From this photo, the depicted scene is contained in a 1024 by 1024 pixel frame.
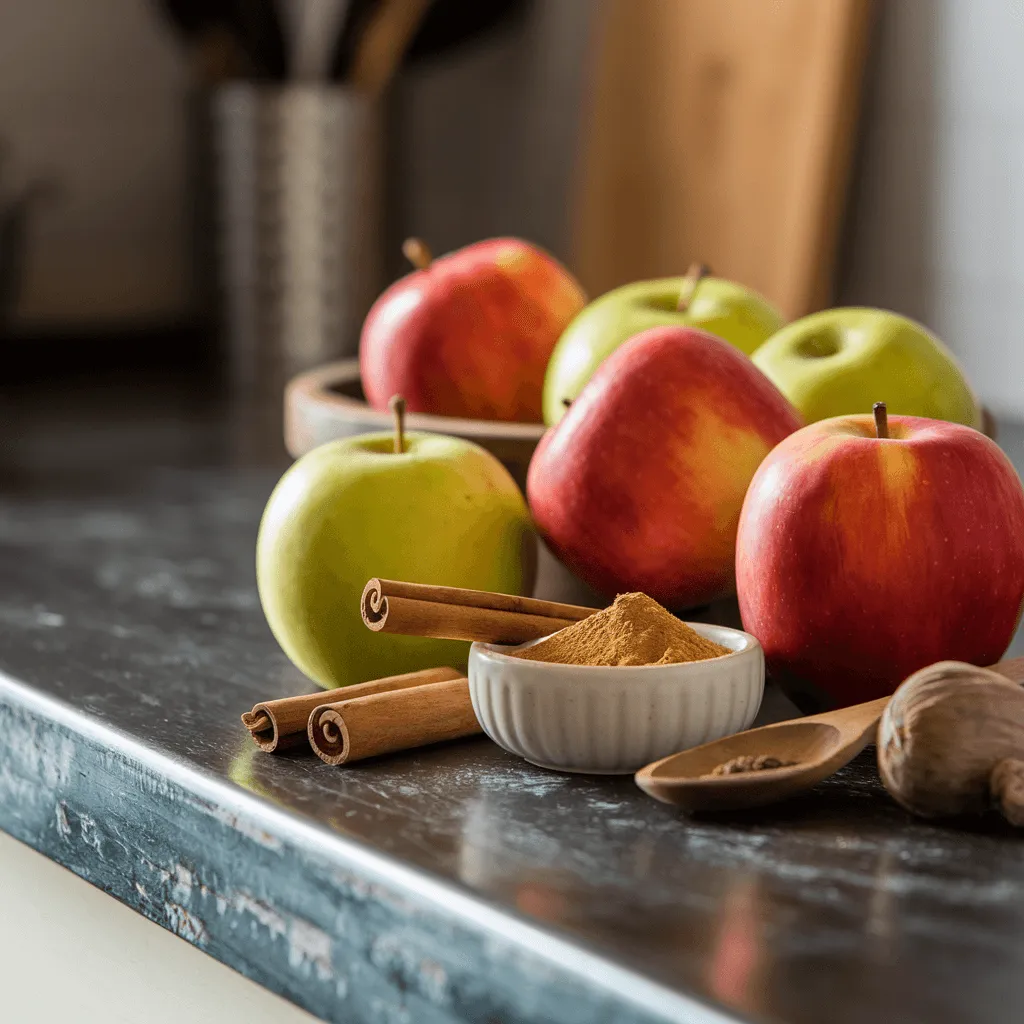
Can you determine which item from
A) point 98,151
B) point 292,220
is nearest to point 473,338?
point 292,220

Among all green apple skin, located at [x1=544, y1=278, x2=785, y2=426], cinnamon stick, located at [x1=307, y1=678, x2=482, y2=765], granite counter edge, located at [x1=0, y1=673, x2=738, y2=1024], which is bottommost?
granite counter edge, located at [x1=0, y1=673, x2=738, y2=1024]

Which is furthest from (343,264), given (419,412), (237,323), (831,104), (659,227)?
(419,412)

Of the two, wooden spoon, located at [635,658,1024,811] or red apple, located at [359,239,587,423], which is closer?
wooden spoon, located at [635,658,1024,811]

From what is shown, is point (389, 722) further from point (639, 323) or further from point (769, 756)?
point (639, 323)

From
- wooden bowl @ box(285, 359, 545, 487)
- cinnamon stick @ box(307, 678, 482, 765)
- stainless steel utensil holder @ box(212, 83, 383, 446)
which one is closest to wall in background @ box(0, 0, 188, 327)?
stainless steel utensil holder @ box(212, 83, 383, 446)

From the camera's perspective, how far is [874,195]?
5.87 feet

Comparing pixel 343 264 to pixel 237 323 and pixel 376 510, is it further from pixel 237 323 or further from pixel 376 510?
pixel 376 510

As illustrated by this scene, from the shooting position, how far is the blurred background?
5.65 ft

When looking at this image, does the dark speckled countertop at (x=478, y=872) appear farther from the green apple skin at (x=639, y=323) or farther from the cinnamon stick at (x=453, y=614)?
the green apple skin at (x=639, y=323)

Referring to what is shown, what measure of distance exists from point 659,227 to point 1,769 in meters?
1.48

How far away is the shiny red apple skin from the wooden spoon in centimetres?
4

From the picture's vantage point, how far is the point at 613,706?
0.50 metres

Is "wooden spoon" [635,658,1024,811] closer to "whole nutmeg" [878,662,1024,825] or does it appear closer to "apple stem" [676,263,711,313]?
"whole nutmeg" [878,662,1024,825]

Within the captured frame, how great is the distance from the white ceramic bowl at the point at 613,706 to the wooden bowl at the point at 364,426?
213mm
